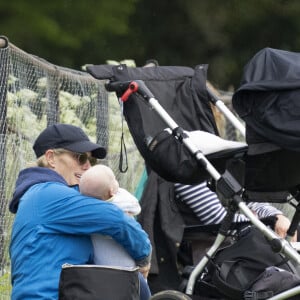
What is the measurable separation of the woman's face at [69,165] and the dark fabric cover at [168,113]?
38 centimetres

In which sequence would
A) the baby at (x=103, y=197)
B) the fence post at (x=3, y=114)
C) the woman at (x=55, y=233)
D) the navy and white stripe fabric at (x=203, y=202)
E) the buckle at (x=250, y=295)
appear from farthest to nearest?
the fence post at (x=3, y=114), the navy and white stripe fabric at (x=203, y=202), the buckle at (x=250, y=295), the baby at (x=103, y=197), the woman at (x=55, y=233)

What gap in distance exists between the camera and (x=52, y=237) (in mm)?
6492

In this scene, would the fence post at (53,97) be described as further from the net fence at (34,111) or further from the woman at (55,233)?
the woman at (55,233)

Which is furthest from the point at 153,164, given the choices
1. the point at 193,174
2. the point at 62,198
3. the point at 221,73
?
the point at 221,73

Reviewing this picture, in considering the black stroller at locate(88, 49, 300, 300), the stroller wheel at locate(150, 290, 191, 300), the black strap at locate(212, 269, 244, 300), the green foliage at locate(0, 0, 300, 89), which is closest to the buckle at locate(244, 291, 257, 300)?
the black strap at locate(212, 269, 244, 300)

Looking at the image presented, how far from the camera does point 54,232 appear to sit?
21.3 feet

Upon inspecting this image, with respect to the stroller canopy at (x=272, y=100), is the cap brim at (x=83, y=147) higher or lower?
lower

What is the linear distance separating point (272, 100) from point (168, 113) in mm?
996

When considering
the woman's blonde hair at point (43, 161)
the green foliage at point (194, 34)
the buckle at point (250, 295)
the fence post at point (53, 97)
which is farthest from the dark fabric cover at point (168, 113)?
the green foliage at point (194, 34)

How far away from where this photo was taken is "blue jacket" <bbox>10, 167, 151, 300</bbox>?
6.46 m

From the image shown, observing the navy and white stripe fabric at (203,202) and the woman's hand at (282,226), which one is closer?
the woman's hand at (282,226)

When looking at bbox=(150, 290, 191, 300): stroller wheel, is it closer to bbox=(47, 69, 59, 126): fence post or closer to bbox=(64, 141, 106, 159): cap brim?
bbox=(64, 141, 106, 159): cap brim

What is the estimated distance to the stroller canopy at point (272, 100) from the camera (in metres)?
6.73

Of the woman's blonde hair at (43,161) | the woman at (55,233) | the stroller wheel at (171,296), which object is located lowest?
the stroller wheel at (171,296)
